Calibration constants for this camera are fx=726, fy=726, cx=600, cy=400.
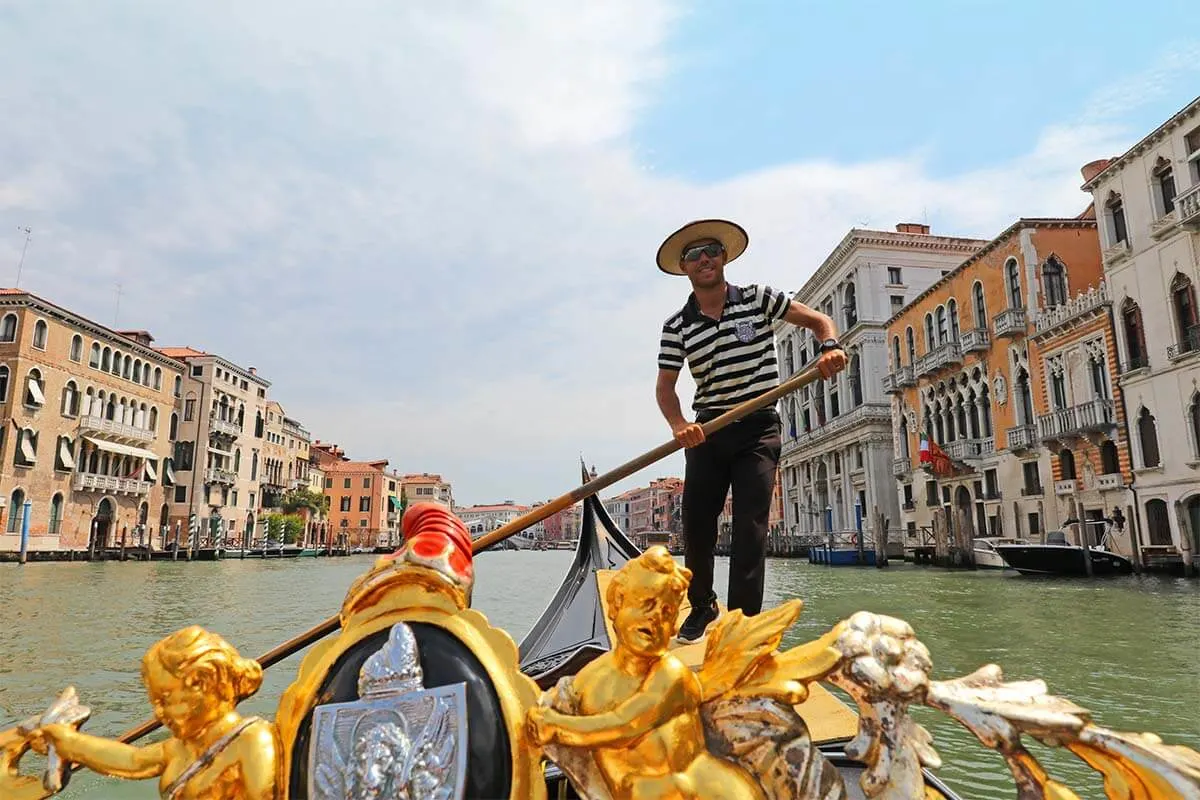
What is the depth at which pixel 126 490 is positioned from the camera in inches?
729

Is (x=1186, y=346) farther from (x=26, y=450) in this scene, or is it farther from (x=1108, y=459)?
(x=26, y=450)

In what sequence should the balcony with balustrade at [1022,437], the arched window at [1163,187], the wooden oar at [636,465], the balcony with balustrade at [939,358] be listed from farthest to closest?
1. the balcony with balustrade at [939,358]
2. the balcony with balustrade at [1022,437]
3. the arched window at [1163,187]
4. the wooden oar at [636,465]

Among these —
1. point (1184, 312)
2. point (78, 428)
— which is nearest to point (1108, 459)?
point (1184, 312)

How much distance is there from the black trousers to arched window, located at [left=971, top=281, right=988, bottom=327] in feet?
47.2

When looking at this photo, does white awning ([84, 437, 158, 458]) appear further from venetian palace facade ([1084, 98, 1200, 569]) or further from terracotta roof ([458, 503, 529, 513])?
terracotta roof ([458, 503, 529, 513])

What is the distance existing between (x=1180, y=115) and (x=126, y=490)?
22.3 metres

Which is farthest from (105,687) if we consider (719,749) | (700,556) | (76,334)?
(76,334)

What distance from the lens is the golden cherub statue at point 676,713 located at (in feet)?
1.76

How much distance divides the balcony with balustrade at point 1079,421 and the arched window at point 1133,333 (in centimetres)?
71

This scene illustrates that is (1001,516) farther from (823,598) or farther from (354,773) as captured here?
(354,773)

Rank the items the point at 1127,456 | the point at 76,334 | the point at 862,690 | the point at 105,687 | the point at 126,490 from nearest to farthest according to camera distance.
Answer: the point at 862,690, the point at 105,687, the point at 1127,456, the point at 76,334, the point at 126,490

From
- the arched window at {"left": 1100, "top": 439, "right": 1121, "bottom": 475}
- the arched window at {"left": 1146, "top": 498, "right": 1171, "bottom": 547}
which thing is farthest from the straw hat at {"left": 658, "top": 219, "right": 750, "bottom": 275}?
the arched window at {"left": 1100, "top": 439, "right": 1121, "bottom": 475}

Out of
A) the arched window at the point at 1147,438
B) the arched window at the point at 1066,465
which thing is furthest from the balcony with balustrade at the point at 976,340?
the arched window at the point at 1147,438

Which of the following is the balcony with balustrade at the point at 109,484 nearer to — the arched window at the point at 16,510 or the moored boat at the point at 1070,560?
the arched window at the point at 16,510
